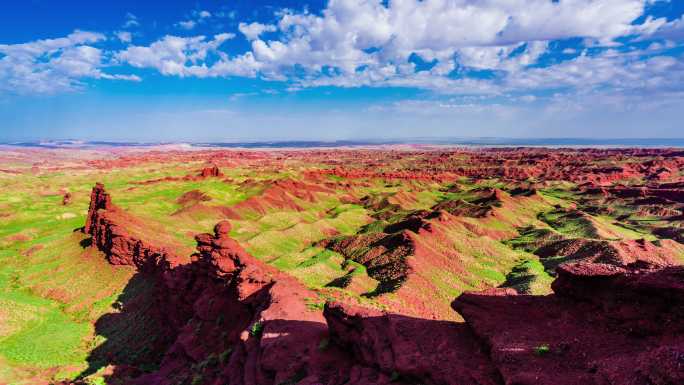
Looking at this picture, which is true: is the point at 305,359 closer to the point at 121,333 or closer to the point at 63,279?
the point at 121,333

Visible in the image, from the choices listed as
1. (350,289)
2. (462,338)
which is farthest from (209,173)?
(462,338)

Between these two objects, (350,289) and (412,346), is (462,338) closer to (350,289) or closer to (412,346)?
(412,346)

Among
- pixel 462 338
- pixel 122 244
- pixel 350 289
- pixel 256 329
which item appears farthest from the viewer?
pixel 122 244

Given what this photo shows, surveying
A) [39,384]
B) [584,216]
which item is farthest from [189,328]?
[584,216]

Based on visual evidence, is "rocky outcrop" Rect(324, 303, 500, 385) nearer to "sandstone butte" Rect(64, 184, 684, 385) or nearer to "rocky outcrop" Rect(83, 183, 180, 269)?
"sandstone butte" Rect(64, 184, 684, 385)

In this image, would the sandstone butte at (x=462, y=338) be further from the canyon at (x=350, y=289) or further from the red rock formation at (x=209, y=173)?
the red rock formation at (x=209, y=173)

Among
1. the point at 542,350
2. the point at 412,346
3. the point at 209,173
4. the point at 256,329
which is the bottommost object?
the point at 209,173

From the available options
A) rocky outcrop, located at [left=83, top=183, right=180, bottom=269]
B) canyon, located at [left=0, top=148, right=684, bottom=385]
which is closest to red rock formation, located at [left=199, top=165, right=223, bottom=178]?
canyon, located at [left=0, top=148, right=684, bottom=385]

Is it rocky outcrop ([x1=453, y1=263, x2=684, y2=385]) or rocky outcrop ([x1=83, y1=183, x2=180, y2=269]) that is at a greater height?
rocky outcrop ([x1=453, y1=263, x2=684, y2=385])
